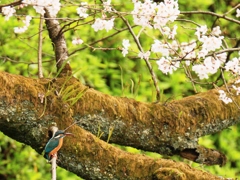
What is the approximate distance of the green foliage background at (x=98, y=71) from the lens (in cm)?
439

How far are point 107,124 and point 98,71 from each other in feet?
8.09

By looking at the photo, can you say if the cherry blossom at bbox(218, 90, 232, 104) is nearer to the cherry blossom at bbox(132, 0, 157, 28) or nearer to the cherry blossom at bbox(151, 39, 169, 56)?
the cherry blossom at bbox(151, 39, 169, 56)

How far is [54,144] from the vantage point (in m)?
2.07

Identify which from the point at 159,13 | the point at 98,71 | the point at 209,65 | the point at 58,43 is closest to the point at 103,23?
the point at 58,43

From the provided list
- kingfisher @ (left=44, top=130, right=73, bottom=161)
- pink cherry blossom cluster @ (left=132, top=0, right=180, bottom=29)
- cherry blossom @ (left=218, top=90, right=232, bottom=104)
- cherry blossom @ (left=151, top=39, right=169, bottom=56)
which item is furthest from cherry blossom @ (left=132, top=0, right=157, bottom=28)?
kingfisher @ (left=44, top=130, right=73, bottom=161)

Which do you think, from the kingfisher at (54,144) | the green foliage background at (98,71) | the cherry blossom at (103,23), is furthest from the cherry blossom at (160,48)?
the green foliage background at (98,71)

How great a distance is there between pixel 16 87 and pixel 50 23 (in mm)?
666

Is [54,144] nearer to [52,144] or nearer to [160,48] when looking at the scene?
[52,144]

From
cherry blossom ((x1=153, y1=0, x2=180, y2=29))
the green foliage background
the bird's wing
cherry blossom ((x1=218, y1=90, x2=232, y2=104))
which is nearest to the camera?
the bird's wing

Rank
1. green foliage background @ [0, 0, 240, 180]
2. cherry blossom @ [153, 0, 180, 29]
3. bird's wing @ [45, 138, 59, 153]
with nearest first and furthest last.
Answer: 1. bird's wing @ [45, 138, 59, 153]
2. cherry blossom @ [153, 0, 180, 29]
3. green foliage background @ [0, 0, 240, 180]

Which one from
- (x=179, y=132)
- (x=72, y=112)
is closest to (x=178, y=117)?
(x=179, y=132)

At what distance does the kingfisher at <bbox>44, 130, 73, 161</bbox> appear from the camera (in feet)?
6.78

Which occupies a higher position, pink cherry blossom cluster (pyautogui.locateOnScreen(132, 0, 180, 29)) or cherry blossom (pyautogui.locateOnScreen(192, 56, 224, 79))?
pink cherry blossom cluster (pyautogui.locateOnScreen(132, 0, 180, 29))

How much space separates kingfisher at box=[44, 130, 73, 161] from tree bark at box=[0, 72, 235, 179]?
0.08 metres
